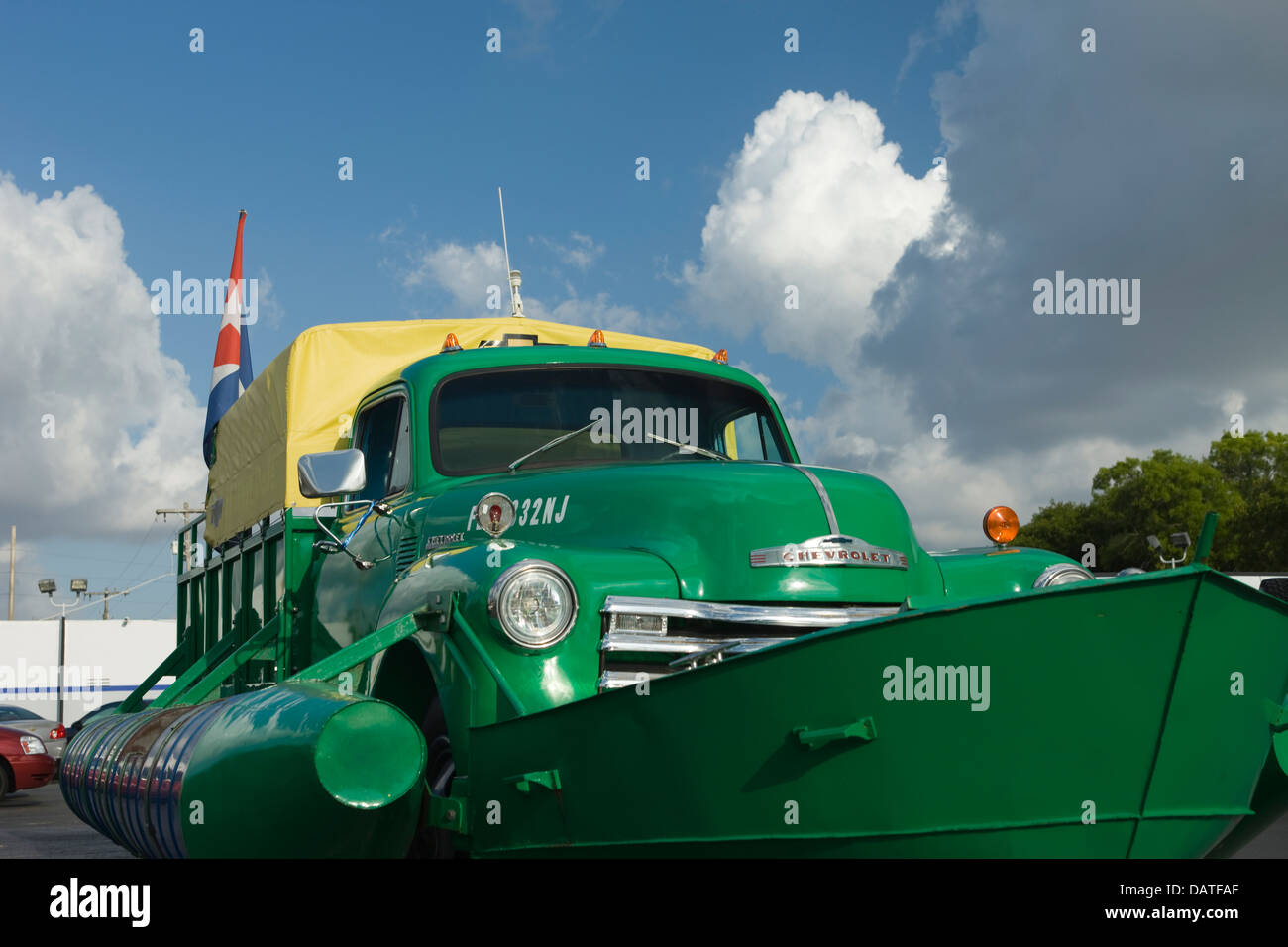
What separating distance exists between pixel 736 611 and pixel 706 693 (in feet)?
2.67

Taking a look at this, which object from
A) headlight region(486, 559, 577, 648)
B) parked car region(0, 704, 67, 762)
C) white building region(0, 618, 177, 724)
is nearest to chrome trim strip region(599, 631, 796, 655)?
headlight region(486, 559, 577, 648)

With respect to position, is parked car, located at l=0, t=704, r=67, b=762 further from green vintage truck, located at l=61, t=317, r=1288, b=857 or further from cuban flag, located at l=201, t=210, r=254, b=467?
green vintage truck, located at l=61, t=317, r=1288, b=857

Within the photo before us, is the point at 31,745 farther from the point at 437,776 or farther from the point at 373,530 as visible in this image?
the point at 437,776

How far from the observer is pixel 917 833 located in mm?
3246

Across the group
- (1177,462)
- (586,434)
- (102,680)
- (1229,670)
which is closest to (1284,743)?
(1229,670)

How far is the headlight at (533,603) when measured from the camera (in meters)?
3.88

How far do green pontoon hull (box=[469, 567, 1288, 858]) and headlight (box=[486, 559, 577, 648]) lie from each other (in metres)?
0.50

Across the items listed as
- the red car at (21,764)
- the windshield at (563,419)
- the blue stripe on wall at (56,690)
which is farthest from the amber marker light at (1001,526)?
the blue stripe on wall at (56,690)

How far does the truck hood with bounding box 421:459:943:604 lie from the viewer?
4305 mm

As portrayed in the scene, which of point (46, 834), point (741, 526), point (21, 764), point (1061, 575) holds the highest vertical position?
point (741, 526)

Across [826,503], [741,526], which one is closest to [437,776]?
[741,526]

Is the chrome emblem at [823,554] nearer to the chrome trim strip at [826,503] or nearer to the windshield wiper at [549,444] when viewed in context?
the chrome trim strip at [826,503]

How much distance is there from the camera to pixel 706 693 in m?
3.30
